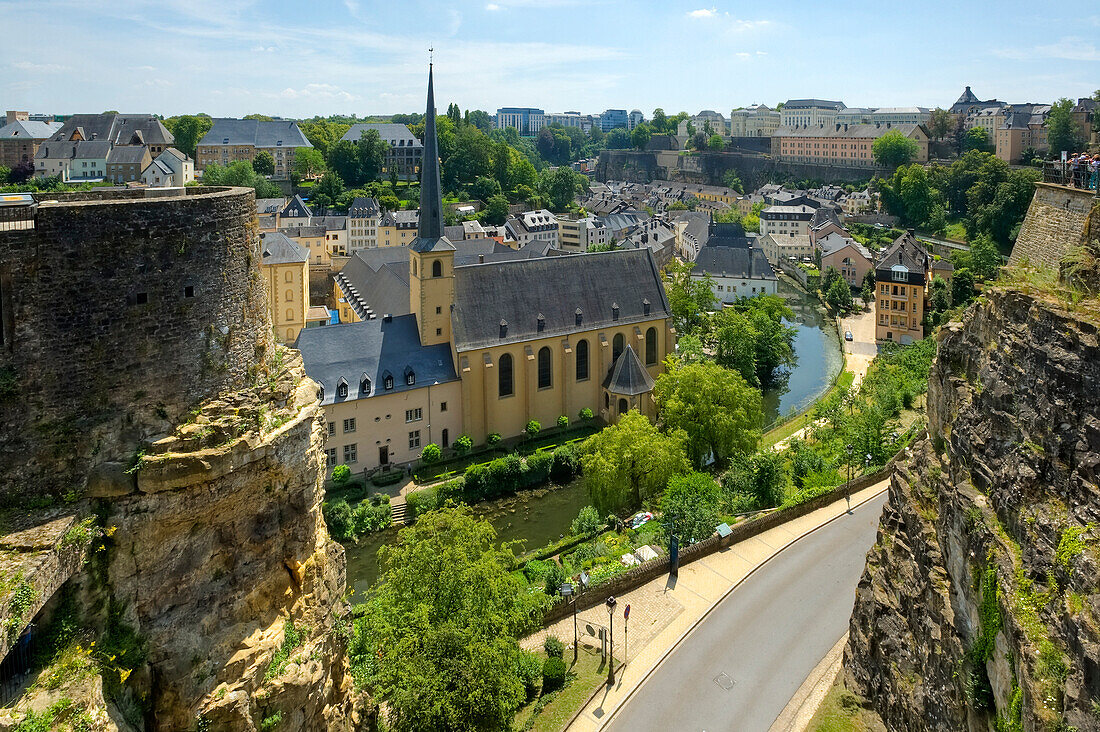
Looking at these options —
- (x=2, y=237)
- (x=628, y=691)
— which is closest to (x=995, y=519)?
(x=628, y=691)

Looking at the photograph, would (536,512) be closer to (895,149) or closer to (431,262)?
(431,262)

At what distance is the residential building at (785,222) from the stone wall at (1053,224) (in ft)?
298

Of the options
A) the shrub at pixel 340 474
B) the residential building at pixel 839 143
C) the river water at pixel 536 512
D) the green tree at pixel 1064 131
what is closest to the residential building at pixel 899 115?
the residential building at pixel 839 143

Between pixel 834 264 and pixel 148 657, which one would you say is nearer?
pixel 148 657

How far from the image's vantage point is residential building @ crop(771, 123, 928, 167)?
130 metres

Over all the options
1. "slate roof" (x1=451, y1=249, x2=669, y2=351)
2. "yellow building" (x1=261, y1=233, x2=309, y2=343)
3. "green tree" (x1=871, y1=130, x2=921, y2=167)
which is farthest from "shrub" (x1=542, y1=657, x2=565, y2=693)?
"green tree" (x1=871, y1=130, x2=921, y2=167)

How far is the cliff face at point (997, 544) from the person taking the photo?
11383 millimetres

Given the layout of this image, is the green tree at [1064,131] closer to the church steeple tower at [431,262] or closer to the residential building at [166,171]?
the church steeple tower at [431,262]

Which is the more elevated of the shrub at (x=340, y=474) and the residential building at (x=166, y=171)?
the residential building at (x=166, y=171)

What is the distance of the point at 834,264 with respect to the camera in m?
89.4

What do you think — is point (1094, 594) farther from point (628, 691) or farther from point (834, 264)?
point (834, 264)

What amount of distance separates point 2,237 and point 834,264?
8906 cm

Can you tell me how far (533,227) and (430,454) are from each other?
64244 mm

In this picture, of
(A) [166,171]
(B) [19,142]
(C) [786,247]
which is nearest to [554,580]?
(A) [166,171]
